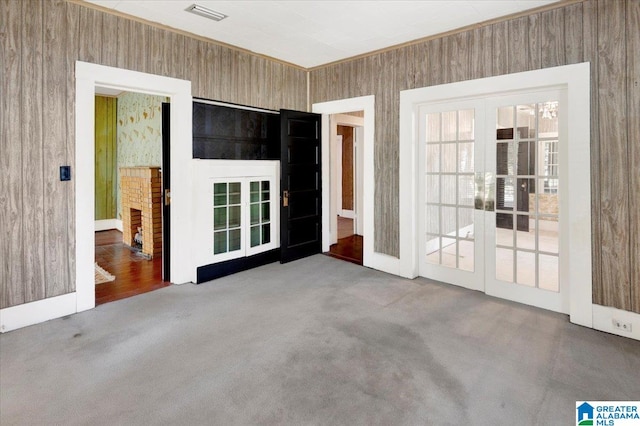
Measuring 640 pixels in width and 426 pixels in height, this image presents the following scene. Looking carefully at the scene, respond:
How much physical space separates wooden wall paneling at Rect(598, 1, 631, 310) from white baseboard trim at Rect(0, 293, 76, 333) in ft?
15.6

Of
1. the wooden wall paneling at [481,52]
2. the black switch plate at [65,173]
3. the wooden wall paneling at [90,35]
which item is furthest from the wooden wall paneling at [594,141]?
the black switch plate at [65,173]

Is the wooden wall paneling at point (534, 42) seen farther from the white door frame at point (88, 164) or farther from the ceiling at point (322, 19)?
the white door frame at point (88, 164)

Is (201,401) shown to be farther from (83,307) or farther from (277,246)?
(277,246)

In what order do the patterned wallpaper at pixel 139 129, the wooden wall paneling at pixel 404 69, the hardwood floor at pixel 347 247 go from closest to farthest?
the wooden wall paneling at pixel 404 69 < the hardwood floor at pixel 347 247 < the patterned wallpaper at pixel 139 129

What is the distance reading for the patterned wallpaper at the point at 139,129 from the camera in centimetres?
589

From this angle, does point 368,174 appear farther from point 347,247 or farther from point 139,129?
point 139,129

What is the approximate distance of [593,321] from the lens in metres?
3.09

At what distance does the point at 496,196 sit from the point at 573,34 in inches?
61.6

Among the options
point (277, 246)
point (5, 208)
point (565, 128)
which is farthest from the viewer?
point (277, 246)

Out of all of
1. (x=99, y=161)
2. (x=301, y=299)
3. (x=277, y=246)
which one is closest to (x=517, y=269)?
(x=301, y=299)

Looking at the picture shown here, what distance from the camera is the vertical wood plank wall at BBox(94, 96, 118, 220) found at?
758 cm

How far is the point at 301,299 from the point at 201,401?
1.74 metres

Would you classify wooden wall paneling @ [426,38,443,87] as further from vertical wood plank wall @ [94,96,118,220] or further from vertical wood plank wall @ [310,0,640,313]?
vertical wood plank wall @ [94,96,118,220]

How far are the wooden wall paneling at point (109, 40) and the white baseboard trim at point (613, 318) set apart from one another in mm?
4956
